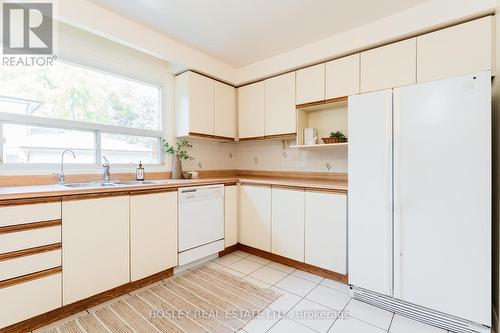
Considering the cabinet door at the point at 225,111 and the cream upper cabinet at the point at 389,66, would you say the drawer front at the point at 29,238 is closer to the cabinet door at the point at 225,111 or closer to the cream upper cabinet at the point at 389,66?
the cabinet door at the point at 225,111

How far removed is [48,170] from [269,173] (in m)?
2.49

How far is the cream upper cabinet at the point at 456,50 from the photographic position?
5.59 ft

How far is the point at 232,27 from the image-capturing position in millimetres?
2311

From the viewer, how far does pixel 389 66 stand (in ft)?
6.87

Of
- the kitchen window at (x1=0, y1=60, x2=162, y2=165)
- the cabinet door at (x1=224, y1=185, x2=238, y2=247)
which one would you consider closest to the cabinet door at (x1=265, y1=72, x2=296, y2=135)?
the cabinet door at (x1=224, y1=185, x2=238, y2=247)

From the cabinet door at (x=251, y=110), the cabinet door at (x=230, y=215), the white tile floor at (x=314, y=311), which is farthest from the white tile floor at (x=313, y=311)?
the cabinet door at (x=251, y=110)

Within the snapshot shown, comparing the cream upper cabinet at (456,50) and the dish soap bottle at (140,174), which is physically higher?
the cream upper cabinet at (456,50)

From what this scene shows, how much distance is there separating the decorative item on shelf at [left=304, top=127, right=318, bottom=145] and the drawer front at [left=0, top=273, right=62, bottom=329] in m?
2.61

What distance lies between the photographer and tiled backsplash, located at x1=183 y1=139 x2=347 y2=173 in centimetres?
282

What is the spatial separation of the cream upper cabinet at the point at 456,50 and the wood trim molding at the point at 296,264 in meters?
1.92

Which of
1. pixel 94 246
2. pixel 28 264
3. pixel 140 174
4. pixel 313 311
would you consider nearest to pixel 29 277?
pixel 28 264

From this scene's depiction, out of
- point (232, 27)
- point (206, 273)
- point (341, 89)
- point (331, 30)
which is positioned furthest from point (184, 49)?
point (206, 273)

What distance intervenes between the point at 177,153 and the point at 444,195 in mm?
2712

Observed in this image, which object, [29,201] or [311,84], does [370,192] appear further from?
[29,201]
